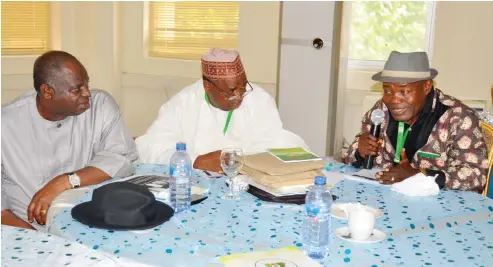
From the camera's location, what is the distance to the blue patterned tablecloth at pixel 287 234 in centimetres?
168

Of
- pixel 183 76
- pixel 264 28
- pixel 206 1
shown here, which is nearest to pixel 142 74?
pixel 183 76

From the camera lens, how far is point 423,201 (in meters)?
2.26

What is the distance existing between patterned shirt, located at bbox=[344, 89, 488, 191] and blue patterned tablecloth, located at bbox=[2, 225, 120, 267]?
59.1 inches

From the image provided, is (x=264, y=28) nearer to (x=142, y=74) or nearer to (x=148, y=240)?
(x=142, y=74)

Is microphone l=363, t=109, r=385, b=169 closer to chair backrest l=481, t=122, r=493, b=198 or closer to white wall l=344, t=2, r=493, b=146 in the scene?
chair backrest l=481, t=122, r=493, b=198

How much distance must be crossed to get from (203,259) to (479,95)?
3.47m

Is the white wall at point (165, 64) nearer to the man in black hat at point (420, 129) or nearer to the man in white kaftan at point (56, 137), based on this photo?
the man in black hat at point (420, 129)

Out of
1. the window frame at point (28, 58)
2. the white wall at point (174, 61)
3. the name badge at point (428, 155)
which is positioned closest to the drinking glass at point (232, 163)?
the name badge at point (428, 155)

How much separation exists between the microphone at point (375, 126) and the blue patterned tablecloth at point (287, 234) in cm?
45

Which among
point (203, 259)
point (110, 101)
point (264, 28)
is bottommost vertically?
point (203, 259)

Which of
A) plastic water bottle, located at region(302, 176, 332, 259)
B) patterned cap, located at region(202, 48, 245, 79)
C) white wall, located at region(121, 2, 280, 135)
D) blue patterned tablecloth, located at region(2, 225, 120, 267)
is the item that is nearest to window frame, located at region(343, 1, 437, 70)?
white wall, located at region(121, 2, 280, 135)

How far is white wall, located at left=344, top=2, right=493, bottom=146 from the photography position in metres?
4.43

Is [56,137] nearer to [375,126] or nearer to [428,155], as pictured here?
[375,126]

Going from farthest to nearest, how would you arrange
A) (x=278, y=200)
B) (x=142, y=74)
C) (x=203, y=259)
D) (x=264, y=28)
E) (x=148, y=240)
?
(x=142, y=74)
(x=264, y=28)
(x=278, y=200)
(x=148, y=240)
(x=203, y=259)
